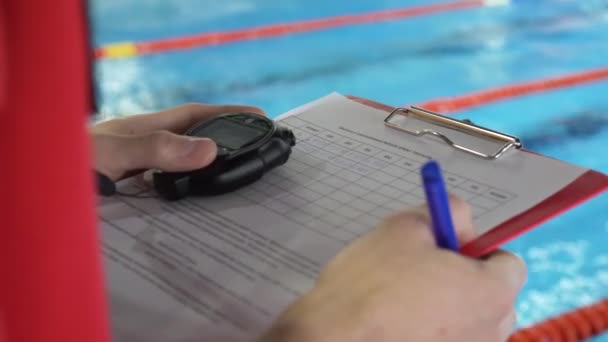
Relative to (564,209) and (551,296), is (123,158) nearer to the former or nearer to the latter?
(564,209)

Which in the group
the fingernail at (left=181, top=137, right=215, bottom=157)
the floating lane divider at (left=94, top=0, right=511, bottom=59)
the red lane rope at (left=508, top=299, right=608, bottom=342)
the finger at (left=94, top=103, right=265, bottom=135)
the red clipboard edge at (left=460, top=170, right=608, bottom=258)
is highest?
the fingernail at (left=181, top=137, right=215, bottom=157)

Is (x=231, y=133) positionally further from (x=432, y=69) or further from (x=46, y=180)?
(x=432, y=69)

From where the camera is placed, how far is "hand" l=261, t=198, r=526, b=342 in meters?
0.38

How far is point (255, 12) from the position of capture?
10.5 feet

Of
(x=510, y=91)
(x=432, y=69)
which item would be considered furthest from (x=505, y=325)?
(x=432, y=69)

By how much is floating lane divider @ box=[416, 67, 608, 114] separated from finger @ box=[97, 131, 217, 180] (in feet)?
4.93

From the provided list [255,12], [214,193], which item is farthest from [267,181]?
[255,12]

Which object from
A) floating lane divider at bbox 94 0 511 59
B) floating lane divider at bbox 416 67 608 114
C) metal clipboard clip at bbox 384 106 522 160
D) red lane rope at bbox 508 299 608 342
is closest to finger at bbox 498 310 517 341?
metal clipboard clip at bbox 384 106 522 160

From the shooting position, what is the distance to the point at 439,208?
0.42 metres

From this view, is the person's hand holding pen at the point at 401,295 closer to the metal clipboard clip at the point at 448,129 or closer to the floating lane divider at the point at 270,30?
the metal clipboard clip at the point at 448,129

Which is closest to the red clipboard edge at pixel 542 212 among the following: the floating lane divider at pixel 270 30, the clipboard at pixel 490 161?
the clipboard at pixel 490 161

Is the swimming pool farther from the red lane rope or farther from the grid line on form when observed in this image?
the grid line on form

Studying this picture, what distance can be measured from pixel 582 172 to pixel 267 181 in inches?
10.7

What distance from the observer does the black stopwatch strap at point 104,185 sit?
0.60 metres
